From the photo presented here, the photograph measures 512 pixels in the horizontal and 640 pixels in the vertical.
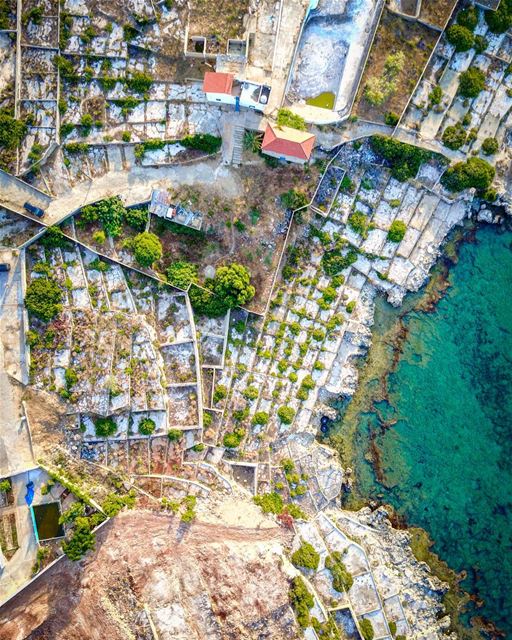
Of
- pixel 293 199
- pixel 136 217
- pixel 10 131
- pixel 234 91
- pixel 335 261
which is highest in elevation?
pixel 234 91

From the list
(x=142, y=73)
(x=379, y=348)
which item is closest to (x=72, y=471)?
(x=379, y=348)

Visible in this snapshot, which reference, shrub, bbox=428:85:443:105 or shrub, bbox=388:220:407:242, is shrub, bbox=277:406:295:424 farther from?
shrub, bbox=428:85:443:105

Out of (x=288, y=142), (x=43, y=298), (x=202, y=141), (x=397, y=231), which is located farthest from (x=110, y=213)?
(x=397, y=231)

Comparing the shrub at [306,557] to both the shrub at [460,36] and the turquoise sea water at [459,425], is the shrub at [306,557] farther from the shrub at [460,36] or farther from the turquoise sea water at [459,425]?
the shrub at [460,36]

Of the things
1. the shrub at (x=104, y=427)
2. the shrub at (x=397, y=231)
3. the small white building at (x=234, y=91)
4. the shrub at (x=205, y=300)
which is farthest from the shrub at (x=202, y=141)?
the shrub at (x=104, y=427)

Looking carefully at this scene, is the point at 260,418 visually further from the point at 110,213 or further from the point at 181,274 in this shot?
the point at 110,213

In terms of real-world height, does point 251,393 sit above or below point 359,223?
below
